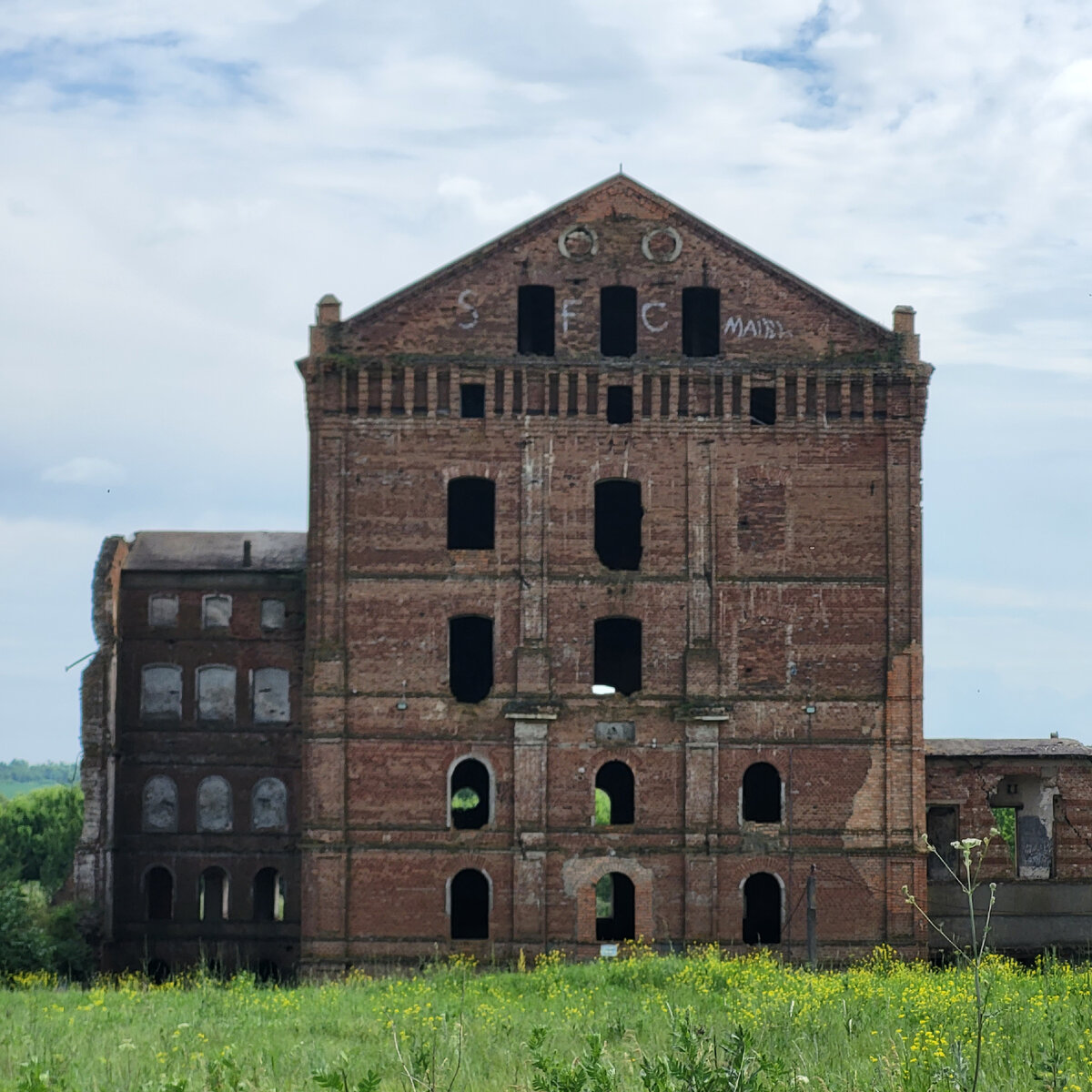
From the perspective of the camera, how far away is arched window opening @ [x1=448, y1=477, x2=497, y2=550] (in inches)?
1253

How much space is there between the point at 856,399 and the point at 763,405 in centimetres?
171

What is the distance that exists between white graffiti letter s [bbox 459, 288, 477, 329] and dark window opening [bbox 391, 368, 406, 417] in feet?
4.80

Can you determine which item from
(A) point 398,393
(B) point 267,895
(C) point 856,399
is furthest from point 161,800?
(C) point 856,399

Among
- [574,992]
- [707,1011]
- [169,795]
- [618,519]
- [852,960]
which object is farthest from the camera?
[169,795]

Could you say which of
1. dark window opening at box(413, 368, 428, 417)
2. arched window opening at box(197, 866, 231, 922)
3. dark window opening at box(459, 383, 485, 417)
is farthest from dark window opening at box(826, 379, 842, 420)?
arched window opening at box(197, 866, 231, 922)

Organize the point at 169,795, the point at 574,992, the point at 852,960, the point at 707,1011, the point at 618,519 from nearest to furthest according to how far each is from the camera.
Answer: the point at 707,1011 → the point at 574,992 → the point at 852,960 → the point at 618,519 → the point at 169,795

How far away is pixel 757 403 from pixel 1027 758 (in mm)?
8403

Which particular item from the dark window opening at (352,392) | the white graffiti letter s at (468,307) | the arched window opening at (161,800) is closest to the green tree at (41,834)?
the arched window opening at (161,800)

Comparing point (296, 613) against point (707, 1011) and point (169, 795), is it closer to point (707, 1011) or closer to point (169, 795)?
point (169, 795)

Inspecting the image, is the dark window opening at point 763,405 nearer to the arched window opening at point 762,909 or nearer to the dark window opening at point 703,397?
the dark window opening at point 703,397

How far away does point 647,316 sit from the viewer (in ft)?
98.9

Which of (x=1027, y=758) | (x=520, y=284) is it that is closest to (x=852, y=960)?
(x=1027, y=758)

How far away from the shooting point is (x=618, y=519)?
105 ft

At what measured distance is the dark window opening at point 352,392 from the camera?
2994 cm
